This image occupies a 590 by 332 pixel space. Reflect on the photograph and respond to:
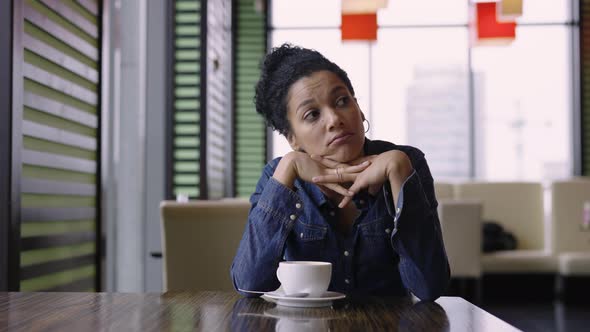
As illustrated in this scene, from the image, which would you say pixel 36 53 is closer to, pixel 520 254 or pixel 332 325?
pixel 332 325

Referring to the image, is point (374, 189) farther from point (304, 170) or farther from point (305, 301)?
point (305, 301)

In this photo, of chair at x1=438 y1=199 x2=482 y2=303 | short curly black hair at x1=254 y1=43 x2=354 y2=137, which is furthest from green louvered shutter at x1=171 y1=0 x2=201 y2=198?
short curly black hair at x1=254 y1=43 x2=354 y2=137

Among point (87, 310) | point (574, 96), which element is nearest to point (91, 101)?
point (87, 310)

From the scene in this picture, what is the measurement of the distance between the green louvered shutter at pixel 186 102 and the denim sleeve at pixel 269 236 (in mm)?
2812

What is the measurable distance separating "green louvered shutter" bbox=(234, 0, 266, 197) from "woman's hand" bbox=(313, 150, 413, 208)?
553 centimetres

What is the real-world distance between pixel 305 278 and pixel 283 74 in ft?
2.27

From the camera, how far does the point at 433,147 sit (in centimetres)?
747

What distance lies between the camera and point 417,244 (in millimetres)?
1534

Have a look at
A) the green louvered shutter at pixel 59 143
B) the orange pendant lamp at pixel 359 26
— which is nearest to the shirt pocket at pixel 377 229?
the green louvered shutter at pixel 59 143

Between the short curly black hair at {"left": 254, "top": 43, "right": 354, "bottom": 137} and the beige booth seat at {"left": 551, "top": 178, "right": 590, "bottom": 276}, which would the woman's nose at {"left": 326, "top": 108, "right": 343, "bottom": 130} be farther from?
the beige booth seat at {"left": 551, "top": 178, "right": 590, "bottom": 276}

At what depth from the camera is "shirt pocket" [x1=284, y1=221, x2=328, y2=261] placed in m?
1.62

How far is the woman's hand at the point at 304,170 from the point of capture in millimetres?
1594

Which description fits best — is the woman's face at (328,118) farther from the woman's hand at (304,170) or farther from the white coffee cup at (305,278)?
the white coffee cup at (305,278)

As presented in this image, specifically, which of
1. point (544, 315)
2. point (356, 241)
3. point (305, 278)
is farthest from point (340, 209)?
point (544, 315)
